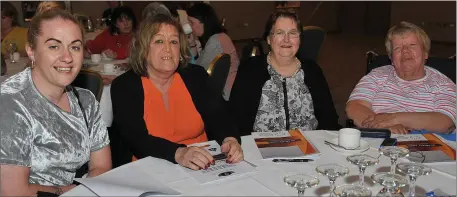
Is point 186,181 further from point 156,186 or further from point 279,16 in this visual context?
point 279,16

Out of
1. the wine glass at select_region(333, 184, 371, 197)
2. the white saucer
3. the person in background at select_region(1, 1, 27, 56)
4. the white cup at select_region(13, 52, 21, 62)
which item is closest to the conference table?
the white saucer

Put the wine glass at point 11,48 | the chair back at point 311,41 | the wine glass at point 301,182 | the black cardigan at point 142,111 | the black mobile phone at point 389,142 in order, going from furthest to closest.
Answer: the chair back at point 311,41
the wine glass at point 11,48
the black cardigan at point 142,111
the black mobile phone at point 389,142
the wine glass at point 301,182

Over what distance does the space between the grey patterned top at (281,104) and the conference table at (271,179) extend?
30.6 inches

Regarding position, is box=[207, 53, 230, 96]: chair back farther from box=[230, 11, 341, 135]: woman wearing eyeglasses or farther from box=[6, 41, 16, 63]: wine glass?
box=[6, 41, 16, 63]: wine glass

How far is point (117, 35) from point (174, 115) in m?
2.66

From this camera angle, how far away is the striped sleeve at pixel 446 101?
8.26 ft

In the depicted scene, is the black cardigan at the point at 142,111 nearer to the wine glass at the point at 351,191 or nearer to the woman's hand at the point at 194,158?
the woman's hand at the point at 194,158

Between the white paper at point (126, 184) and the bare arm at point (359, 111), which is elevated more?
the bare arm at point (359, 111)

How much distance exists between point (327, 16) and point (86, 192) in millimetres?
12398

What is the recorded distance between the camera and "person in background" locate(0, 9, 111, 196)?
1.58 m

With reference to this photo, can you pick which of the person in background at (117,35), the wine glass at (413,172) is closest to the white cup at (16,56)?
the person in background at (117,35)

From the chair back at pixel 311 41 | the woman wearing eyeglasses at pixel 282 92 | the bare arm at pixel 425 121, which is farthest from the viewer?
the chair back at pixel 311 41

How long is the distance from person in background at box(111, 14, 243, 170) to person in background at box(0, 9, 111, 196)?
0.43 m

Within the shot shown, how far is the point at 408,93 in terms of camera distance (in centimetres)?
262
